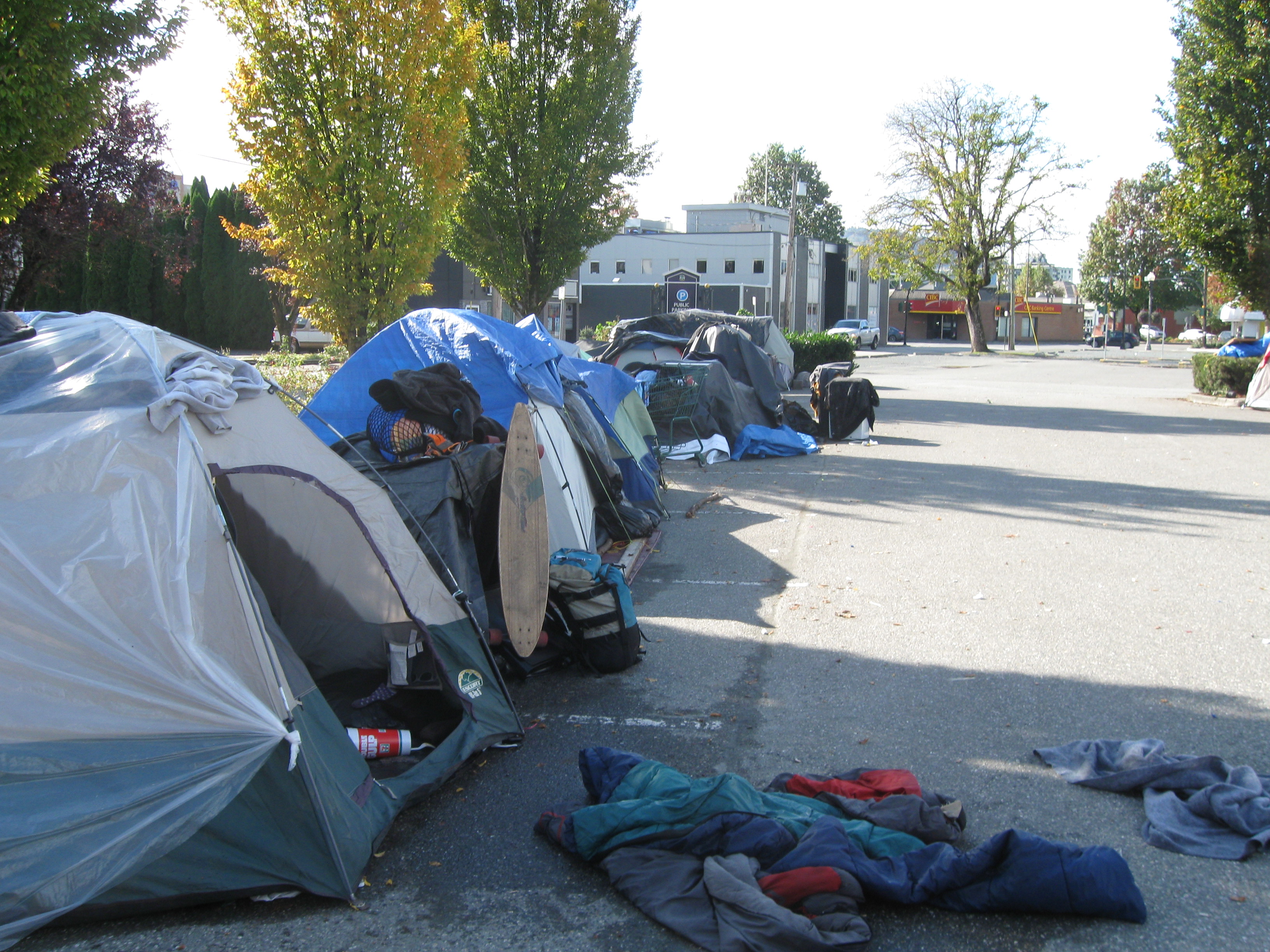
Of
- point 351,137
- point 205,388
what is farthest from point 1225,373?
point 205,388

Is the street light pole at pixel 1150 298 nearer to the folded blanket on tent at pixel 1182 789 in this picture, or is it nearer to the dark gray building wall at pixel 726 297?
the dark gray building wall at pixel 726 297

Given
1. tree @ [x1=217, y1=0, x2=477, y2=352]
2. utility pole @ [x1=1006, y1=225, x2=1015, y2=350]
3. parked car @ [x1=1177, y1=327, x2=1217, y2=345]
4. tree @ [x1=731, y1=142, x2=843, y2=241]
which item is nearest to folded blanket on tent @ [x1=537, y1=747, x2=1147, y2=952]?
tree @ [x1=217, y1=0, x2=477, y2=352]

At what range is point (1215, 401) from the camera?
21.7m

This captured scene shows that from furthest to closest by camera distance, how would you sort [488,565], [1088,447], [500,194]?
[500,194] < [1088,447] < [488,565]

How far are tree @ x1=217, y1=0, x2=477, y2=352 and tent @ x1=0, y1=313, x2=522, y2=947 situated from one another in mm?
6855

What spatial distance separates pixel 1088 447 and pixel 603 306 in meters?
44.5

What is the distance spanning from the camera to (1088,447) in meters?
14.4

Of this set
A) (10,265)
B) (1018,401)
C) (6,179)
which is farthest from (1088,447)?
(10,265)

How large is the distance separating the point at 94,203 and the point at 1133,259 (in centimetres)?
7102

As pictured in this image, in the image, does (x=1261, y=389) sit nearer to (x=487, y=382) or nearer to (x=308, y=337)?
(x=487, y=382)

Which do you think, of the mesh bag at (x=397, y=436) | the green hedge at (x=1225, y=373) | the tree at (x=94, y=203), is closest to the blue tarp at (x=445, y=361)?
the mesh bag at (x=397, y=436)

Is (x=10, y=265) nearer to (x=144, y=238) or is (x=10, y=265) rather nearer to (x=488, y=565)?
(x=144, y=238)

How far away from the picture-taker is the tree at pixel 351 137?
997 centimetres

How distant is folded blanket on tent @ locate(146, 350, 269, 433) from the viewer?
3.69 m
